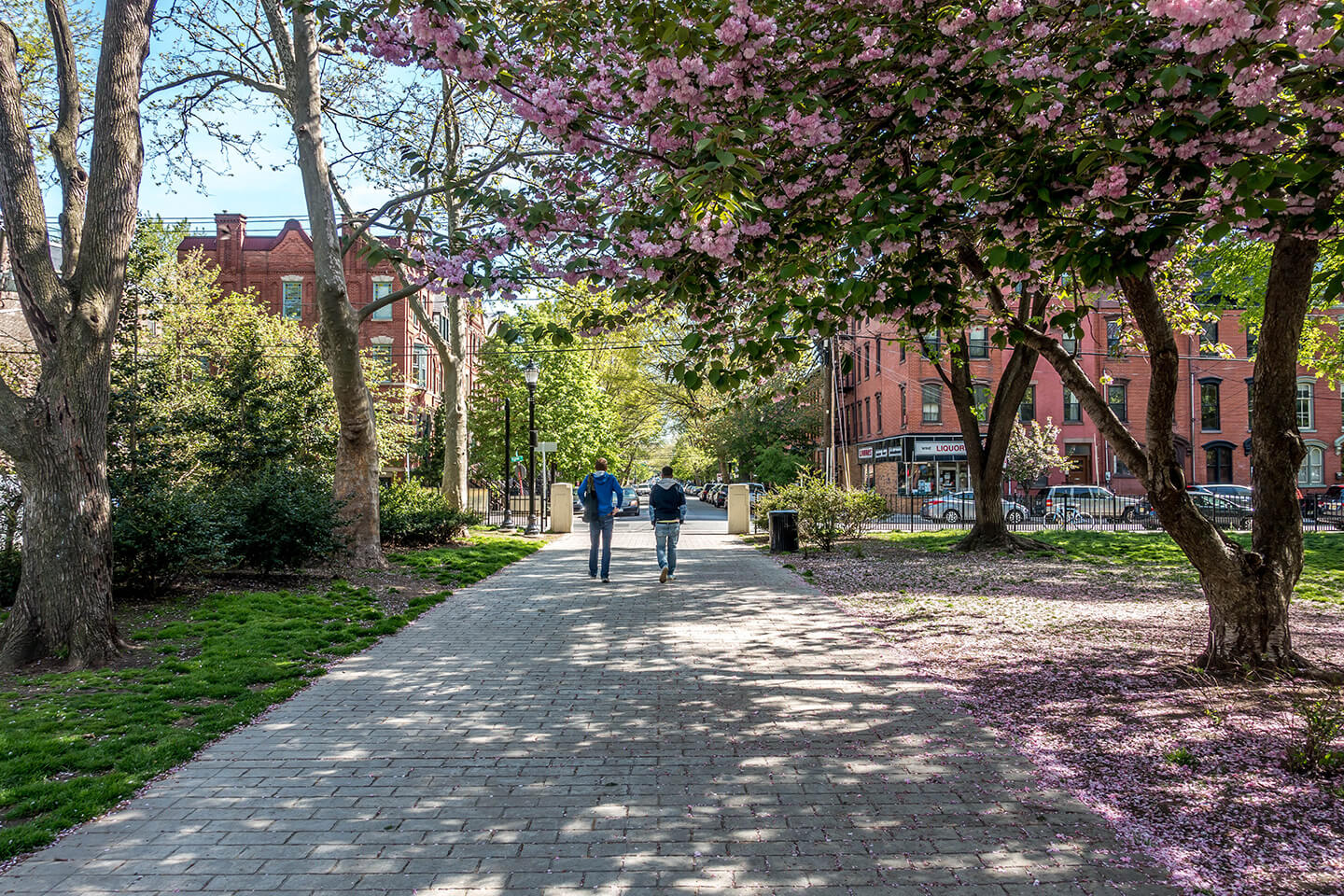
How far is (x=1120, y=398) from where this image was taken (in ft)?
149

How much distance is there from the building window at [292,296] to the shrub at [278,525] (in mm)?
37184

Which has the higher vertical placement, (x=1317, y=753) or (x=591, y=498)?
(x=591, y=498)

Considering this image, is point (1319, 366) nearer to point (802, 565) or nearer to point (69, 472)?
point (802, 565)

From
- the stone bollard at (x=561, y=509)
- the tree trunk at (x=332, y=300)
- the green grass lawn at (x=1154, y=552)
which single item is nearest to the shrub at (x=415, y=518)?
the tree trunk at (x=332, y=300)

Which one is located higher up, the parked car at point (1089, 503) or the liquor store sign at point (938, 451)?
the liquor store sign at point (938, 451)

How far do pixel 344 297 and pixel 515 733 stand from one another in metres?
9.49

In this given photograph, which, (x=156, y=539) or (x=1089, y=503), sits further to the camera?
(x=1089, y=503)

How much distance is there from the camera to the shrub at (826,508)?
1902 centimetres

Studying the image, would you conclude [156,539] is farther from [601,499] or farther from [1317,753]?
[1317,753]

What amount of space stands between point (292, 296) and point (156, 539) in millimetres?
40438

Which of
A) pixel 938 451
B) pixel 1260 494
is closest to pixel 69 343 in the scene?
pixel 1260 494

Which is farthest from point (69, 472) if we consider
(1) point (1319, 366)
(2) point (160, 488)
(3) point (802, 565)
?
(1) point (1319, 366)

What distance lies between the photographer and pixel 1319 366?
21.1 meters

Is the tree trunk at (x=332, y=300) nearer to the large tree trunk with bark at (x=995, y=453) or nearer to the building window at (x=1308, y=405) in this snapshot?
the large tree trunk with bark at (x=995, y=453)
